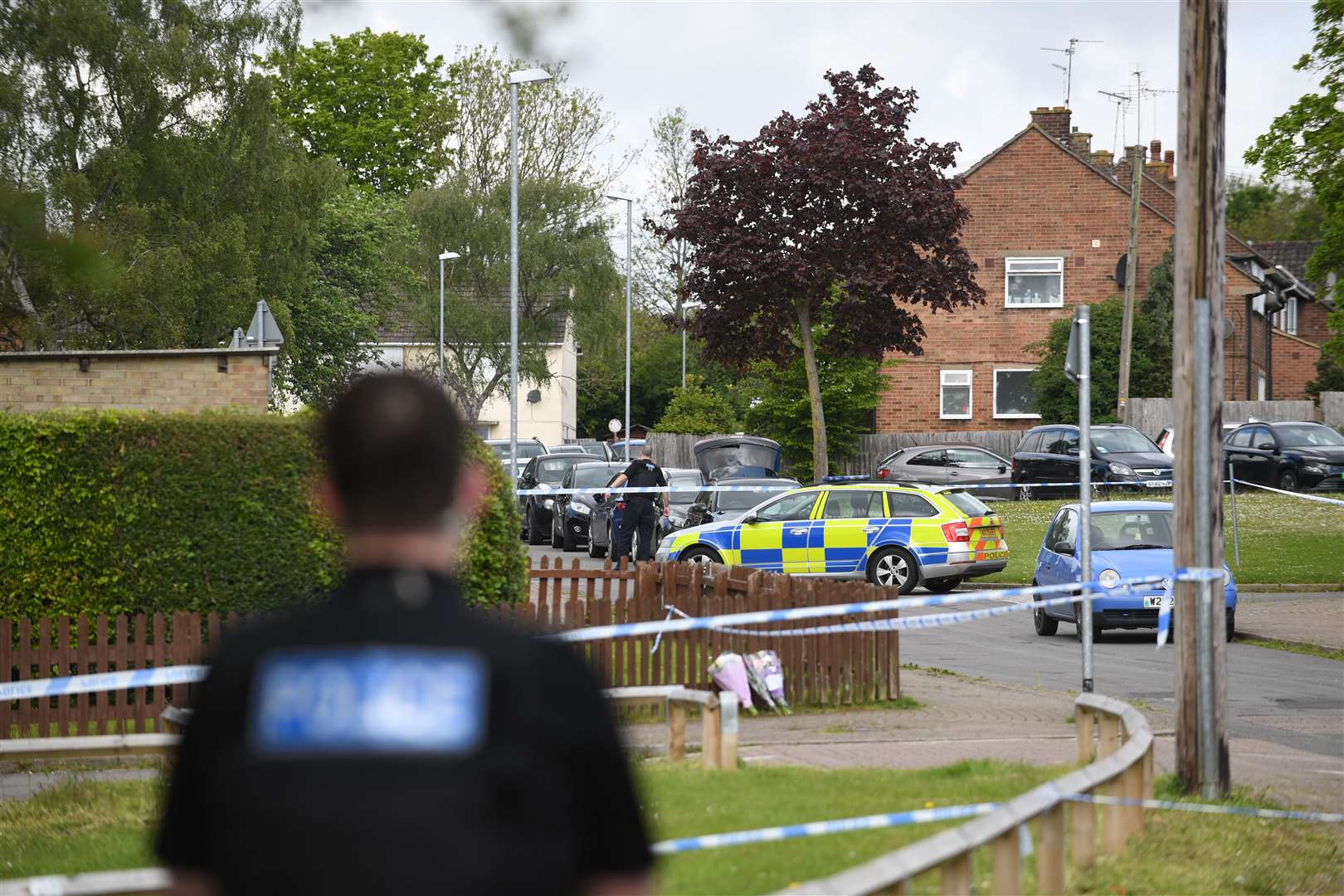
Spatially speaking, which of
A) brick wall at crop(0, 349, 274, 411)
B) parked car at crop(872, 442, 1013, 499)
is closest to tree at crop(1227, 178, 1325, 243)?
parked car at crop(872, 442, 1013, 499)

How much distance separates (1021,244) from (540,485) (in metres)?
20.3

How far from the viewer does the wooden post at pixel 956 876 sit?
4582 mm

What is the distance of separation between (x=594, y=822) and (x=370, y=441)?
0.66 meters

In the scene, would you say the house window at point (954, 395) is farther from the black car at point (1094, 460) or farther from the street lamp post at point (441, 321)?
the street lamp post at point (441, 321)

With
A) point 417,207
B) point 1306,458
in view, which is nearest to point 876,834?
point 1306,458

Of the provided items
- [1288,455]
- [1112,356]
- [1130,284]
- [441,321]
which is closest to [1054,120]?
[1112,356]

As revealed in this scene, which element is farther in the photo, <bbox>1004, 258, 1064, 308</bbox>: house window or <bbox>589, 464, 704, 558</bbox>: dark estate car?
<bbox>1004, 258, 1064, 308</bbox>: house window

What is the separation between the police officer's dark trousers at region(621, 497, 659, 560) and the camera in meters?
24.2

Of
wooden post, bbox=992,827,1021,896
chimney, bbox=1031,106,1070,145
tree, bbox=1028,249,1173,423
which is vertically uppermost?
chimney, bbox=1031,106,1070,145

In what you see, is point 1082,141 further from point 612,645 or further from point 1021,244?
point 612,645

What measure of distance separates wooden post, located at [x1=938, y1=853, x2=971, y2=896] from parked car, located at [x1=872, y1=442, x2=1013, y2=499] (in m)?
34.1

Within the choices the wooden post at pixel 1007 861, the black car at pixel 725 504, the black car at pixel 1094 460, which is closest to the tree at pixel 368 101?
the black car at pixel 1094 460

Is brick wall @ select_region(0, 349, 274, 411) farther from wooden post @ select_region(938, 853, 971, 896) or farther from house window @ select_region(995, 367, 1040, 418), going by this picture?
house window @ select_region(995, 367, 1040, 418)

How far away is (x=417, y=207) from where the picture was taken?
61.0m
